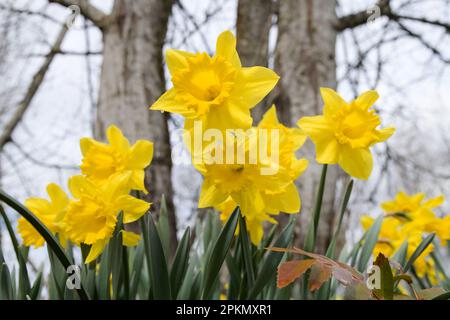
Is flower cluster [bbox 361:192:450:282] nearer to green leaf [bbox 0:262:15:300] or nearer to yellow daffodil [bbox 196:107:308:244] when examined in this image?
yellow daffodil [bbox 196:107:308:244]

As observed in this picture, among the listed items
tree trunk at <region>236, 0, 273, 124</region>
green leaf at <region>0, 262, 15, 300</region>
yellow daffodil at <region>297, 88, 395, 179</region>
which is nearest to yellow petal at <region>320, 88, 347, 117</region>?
yellow daffodil at <region>297, 88, 395, 179</region>

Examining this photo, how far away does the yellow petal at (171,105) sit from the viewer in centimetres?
47

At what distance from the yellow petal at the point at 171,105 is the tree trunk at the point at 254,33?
3.86ft

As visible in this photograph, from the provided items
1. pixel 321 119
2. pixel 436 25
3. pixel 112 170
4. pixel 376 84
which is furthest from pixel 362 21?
pixel 112 170

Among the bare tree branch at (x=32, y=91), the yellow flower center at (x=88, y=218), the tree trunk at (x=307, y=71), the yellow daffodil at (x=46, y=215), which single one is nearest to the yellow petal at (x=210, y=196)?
the yellow flower center at (x=88, y=218)

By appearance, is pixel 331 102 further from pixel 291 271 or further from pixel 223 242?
pixel 291 271

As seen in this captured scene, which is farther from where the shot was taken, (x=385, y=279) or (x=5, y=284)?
(x=5, y=284)

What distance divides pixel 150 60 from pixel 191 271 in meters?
1.04

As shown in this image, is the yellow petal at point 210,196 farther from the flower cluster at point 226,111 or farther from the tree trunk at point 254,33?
the tree trunk at point 254,33

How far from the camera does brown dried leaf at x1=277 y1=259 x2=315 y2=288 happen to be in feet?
1.07

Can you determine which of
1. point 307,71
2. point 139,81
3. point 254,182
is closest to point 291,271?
point 254,182

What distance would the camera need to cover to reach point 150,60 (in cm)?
163

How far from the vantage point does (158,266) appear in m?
0.53

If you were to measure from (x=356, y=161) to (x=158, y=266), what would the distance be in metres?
0.29
